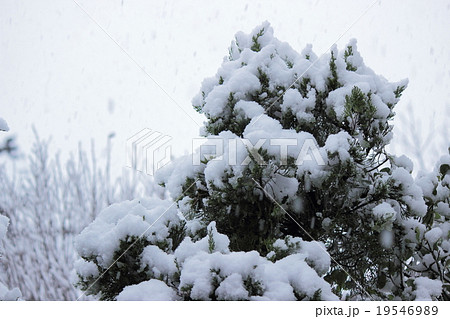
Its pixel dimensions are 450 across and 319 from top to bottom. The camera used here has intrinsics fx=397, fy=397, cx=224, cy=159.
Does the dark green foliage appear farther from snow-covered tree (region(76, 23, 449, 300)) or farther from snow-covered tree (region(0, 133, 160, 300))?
snow-covered tree (region(0, 133, 160, 300))

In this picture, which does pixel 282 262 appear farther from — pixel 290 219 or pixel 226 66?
pixel 226 66

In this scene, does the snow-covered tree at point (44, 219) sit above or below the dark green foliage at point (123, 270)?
below

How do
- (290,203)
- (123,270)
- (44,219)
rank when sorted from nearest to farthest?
(123,270)
(290,203)
(44,219)

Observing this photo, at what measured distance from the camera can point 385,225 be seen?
7.25 feet

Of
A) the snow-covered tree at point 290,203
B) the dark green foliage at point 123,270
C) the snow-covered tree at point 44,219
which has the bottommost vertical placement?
the snow-covered tree at point 44,219

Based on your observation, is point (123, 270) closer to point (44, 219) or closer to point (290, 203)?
point (290, 203)

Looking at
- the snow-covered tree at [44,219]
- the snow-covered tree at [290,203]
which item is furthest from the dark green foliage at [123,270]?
the snow-covered tree at [44,219]

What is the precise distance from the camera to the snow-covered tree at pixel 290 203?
211cm

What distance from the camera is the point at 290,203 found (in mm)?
2434

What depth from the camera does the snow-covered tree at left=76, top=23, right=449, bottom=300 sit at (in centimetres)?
211

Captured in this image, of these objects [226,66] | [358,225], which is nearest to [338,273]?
[358,225]

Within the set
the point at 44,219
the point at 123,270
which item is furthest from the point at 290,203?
the point at 44,219

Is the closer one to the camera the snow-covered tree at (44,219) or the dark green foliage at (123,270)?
the dark green foliage at (123,270)

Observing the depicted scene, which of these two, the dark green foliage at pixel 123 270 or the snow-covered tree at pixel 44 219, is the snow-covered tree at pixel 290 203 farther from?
the snow-covered tree at pixel 44 219
